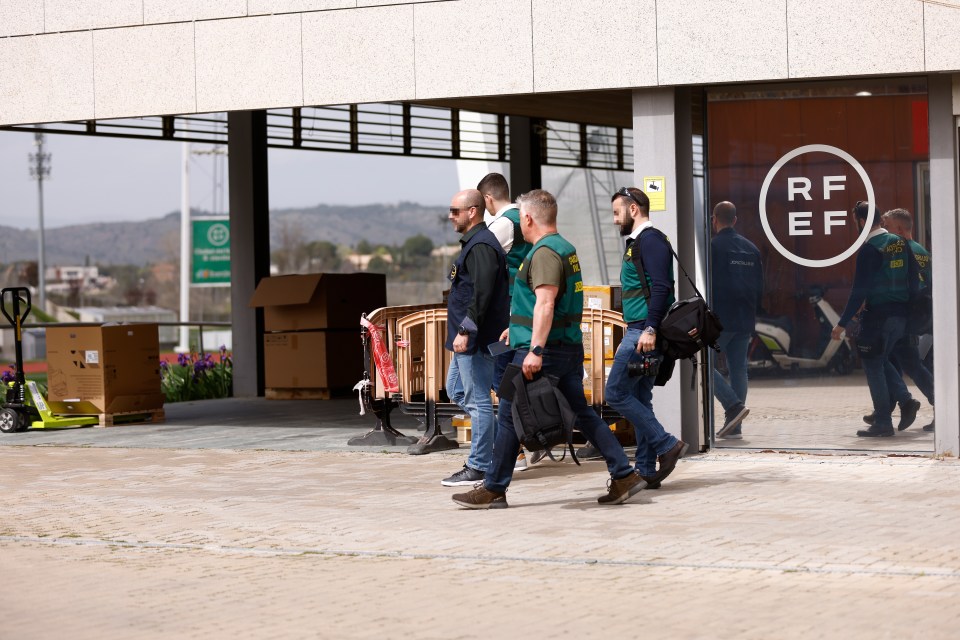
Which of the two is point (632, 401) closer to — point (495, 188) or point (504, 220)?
point (504, 220)

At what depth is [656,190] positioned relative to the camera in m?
11.6

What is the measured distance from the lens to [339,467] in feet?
37.3

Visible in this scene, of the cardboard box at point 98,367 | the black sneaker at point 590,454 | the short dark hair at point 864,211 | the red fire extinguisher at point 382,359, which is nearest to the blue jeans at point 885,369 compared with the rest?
the short dark hair at point 864,211

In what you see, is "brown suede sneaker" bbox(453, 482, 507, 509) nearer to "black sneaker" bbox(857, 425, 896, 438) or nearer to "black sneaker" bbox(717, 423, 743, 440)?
"black sneaker" bbox(717, 423, 743, 440)

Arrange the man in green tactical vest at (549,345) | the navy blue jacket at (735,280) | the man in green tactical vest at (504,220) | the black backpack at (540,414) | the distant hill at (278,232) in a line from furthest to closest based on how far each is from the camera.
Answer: the distant hill at (278,232) → the navy blue jacket at (735,280) → the man in green tactical vest at (504,220) → the man in green tactical vest at (549,345) → the black backpack at (540,414)

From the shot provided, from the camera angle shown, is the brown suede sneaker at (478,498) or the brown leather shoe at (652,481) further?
the brown leather shoe at (652,481)

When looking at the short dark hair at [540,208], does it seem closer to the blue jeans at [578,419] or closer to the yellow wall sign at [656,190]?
the blue jeans at [578,419]

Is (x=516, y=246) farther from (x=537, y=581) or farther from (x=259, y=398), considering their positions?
(x=259, y=398)

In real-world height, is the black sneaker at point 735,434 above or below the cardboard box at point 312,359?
below

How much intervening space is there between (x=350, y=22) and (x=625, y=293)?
13.4 ft

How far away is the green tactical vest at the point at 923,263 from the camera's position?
11047 millimetres

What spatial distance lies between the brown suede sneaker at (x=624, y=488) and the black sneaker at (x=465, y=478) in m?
1.13

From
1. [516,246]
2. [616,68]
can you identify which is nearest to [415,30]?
[616,68]

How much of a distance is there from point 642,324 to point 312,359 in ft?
32.3
